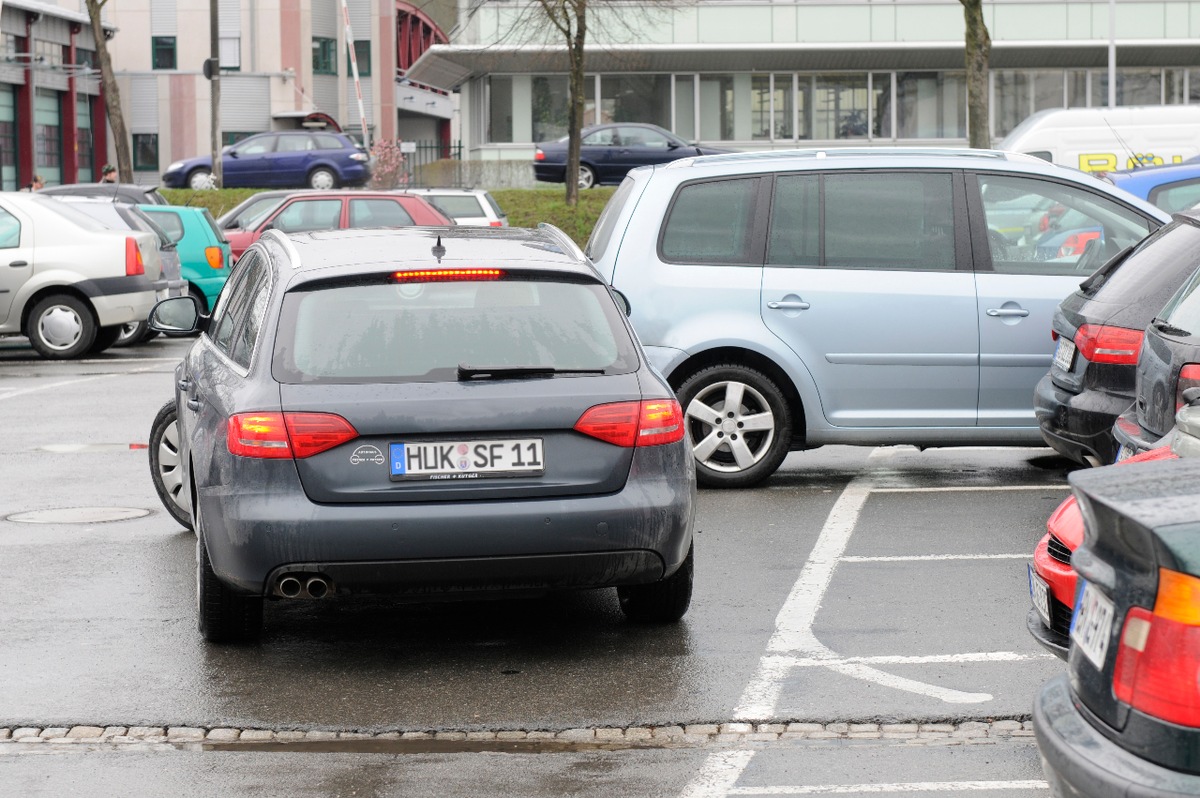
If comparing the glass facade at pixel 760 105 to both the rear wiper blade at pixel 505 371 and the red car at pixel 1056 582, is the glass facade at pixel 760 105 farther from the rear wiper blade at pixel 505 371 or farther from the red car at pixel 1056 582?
the red car at pixel 1056 582

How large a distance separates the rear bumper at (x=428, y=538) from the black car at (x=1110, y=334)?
280 cm

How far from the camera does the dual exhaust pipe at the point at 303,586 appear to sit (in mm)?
6031

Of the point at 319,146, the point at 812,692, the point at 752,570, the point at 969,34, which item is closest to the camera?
the point at 812,692

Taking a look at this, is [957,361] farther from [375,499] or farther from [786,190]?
[375,499]

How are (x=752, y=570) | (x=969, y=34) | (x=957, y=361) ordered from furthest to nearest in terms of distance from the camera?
(x=969, y=34), (x=957, y=361), (x=752, y=570)

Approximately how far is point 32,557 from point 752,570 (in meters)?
A: 3.27

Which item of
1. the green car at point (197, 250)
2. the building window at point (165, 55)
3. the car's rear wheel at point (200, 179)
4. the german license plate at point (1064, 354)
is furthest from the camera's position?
the building window at point (165, 55)

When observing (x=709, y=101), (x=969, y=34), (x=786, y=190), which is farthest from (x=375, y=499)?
(x=709, y=101)

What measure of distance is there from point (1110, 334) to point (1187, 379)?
4.93 feet

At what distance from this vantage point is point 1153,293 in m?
7.94

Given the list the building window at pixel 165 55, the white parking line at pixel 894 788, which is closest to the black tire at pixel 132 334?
the white parking line at pixel 894 788

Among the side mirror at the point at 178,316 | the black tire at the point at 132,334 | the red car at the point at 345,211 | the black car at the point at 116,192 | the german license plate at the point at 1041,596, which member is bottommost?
the german license plate at the point at 1041,596

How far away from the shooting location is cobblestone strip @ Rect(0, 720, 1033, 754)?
5.40m

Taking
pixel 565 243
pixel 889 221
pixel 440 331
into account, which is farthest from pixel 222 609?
pixel 889 221
